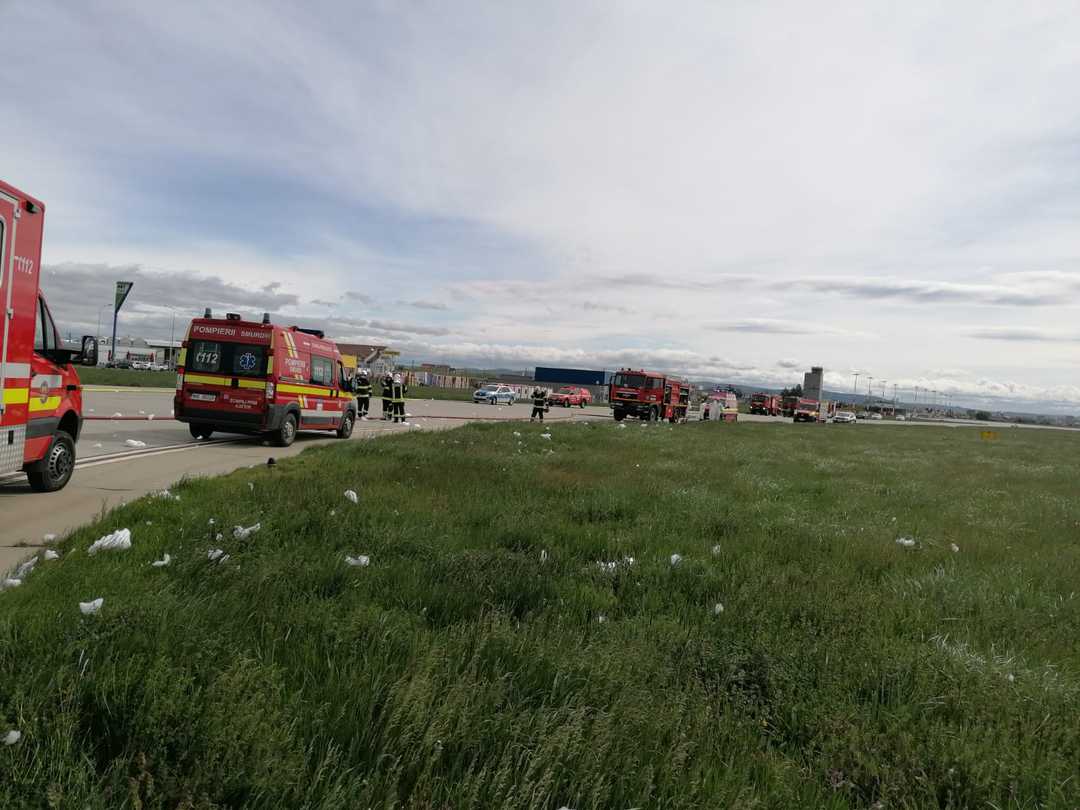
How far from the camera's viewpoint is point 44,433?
8000 mm

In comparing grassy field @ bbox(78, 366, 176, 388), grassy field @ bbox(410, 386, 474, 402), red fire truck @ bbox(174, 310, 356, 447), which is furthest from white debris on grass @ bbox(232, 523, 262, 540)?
grassy field @ bbox(410, 386, 474, 402)

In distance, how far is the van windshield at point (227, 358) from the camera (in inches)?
556

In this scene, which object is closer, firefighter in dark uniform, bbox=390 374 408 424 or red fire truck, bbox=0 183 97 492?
red fire truck, bbox=0 183 97 492

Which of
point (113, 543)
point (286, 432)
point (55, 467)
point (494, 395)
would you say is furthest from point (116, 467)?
point (494, 395)

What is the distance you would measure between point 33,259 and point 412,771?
770 centimetres

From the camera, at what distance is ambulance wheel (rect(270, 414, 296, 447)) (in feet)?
48.8

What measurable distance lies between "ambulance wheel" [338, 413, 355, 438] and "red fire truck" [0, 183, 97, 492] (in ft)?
30.5

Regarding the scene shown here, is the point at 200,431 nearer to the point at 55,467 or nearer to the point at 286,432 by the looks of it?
the point at 286,432

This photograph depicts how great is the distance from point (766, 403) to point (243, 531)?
84.1 meters

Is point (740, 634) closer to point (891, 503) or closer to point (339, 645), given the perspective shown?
point (339, 645)

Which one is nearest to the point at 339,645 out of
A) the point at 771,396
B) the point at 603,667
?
the point at 603,667

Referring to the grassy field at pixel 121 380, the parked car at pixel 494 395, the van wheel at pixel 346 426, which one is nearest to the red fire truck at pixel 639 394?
the parked car at pixel 494 395

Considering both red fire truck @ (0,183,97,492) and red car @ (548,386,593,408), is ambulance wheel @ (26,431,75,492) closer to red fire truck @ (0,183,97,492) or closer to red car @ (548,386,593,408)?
red fire truck @ (0,183,97,492)

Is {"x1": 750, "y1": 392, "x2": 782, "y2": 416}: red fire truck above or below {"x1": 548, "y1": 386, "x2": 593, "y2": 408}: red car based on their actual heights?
above
